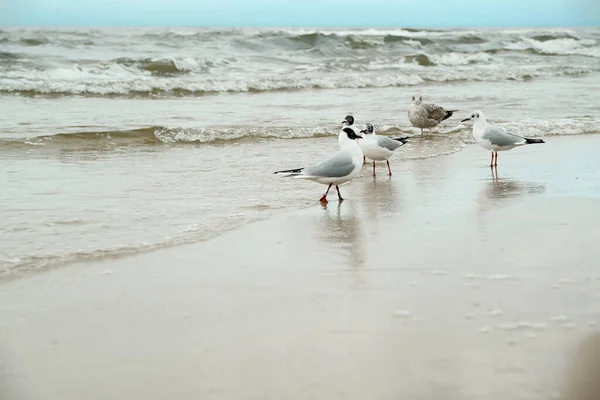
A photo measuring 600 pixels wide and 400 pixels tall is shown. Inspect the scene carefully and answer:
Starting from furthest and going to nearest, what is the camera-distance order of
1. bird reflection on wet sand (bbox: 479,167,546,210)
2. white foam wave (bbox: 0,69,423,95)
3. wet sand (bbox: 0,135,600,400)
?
white foam wave (bbox: 0,69,423,95) → bird reflection on wet sand (bbox: 479,167,546,210) → wet sand (bbox: 0,135,600,400)

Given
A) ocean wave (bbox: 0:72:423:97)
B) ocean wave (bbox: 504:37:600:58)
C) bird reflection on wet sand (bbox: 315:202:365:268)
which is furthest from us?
ocean wave (bbox: 504:37:600:58)

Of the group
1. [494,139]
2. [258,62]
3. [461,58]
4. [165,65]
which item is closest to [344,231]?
[494,139]

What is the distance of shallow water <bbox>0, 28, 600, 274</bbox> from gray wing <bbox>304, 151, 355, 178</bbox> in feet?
0.91

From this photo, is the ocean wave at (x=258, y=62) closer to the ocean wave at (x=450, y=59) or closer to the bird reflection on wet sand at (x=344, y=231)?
the ocean wave at (x=450, y=59)

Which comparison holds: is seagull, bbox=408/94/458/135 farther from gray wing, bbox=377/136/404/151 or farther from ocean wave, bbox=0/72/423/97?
ocean wave, bbox=0/72/423/97

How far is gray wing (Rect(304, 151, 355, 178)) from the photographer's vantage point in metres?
6.10

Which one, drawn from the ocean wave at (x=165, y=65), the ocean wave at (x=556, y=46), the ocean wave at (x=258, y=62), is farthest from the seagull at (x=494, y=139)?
the ocean wave at (x=556, y=46)

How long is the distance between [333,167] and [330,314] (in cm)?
282

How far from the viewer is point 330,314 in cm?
344

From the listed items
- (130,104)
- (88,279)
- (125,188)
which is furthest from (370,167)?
(130,104)

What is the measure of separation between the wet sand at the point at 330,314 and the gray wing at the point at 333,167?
2.32 ft

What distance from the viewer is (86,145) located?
31.0ft

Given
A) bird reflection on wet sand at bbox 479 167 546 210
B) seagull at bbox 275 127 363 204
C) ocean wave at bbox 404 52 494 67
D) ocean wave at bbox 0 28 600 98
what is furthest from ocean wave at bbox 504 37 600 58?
seagull at bbox 275 127 363 204

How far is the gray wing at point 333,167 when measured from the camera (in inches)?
240
